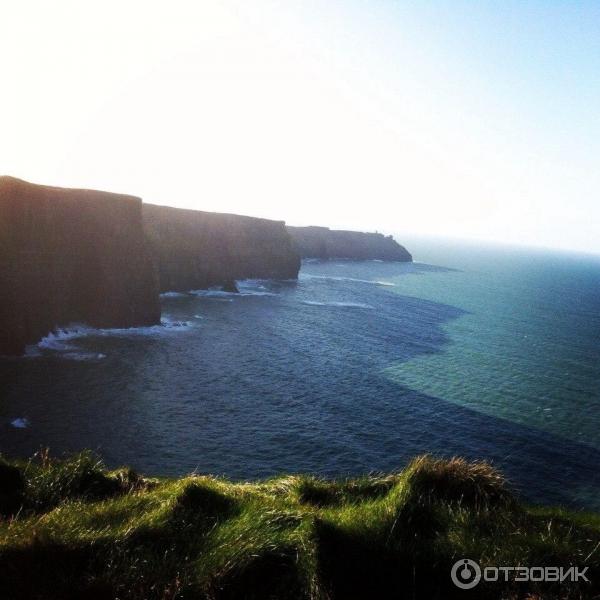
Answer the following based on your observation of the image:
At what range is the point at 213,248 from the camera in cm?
10950

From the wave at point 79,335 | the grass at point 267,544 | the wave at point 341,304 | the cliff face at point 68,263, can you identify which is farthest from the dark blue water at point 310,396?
the grass at point 267,544

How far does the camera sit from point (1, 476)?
9.93m

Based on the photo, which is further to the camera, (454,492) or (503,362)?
(503,362)

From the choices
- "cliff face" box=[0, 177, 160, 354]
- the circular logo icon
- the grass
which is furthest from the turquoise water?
"cliff face" box=[0, 177, 160, 354]

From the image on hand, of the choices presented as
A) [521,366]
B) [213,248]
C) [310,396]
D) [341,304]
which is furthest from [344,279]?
[310,396]

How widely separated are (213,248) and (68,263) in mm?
47416

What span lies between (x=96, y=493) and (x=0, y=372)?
4399 centimetres

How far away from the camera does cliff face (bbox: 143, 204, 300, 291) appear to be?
98062 millimetres

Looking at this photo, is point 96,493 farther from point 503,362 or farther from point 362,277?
point 362,277

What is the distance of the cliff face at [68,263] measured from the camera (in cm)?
5544

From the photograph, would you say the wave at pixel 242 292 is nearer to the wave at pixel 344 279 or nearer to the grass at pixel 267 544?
the wave at pixel 344 279

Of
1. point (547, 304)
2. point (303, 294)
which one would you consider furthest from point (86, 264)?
point (547, 304)

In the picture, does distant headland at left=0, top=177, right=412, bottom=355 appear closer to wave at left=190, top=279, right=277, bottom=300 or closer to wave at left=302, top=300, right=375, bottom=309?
wave at left=190, top=279, right=277, bottom=300

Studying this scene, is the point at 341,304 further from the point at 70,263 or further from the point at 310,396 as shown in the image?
the point at 70,263
